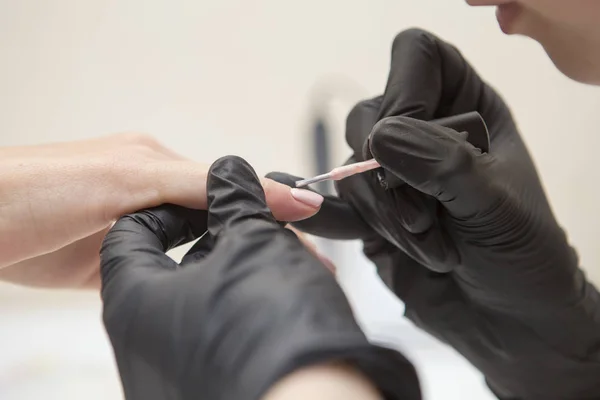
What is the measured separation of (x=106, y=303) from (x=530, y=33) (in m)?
0.48

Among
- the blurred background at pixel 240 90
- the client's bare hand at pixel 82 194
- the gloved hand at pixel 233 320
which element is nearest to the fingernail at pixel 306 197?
the client's bare hand at pixel 82 194

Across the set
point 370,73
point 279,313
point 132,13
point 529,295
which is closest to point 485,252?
point 529,295

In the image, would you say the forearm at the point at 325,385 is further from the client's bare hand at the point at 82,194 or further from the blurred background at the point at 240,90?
the blurred background at the point at 240,90

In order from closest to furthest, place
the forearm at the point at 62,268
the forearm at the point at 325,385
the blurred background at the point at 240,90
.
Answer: the forearm at the point at 325,385
the forearm at the point at 62,268
the blurred background at the point at 240,90

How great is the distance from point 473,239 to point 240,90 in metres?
0.86

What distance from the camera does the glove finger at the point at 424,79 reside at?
60 cm

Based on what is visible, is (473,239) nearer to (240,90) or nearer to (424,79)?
(424,79)

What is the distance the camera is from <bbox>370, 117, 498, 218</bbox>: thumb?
1.63 ft

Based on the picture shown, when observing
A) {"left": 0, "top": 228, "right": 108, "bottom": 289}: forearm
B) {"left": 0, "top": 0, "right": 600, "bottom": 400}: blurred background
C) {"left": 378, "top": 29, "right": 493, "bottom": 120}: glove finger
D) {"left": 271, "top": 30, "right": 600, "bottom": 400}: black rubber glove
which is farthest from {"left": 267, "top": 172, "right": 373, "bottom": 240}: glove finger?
{"left": 0, "top": 0, "right": 600, "bottom": 400}: blurred background

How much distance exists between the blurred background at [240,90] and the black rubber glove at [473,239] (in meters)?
0.52

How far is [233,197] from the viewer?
1.50 feet

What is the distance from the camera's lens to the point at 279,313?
32 cm

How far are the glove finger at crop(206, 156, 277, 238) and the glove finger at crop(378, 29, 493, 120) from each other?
0.66 ft

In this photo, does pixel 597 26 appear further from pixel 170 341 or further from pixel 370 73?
pixel 370 73
